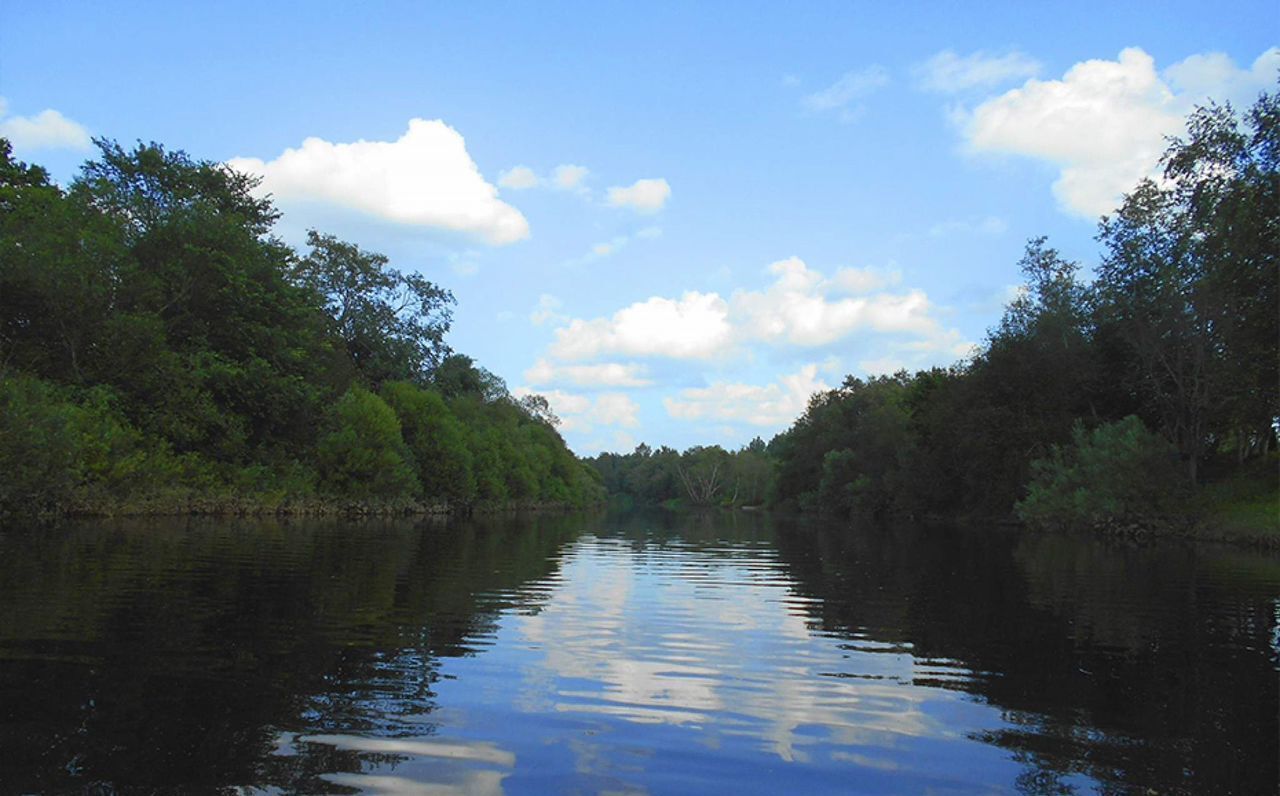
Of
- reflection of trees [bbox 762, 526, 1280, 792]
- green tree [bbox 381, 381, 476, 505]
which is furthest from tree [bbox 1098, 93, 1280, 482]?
green tree [bbox 381, 381, 476, 505]

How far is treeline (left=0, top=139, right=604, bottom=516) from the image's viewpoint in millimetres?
33688

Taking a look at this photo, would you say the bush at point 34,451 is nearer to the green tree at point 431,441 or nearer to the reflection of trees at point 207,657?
the reflection of trees at point 207,657

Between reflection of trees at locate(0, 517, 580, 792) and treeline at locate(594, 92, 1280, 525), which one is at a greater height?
treeline at locate(594, 92, 1280, 525)

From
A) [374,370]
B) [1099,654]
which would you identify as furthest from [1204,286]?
[374,370]

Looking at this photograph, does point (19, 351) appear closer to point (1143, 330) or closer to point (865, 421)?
point (1143, 330)

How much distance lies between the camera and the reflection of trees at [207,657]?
5.84 metres

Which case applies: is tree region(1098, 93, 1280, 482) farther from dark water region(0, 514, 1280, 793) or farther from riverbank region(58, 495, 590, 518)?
riverbank region(58, 495, 590, 518)

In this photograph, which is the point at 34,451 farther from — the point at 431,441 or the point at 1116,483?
the point at 1116,483

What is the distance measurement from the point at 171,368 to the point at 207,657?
3605 cm

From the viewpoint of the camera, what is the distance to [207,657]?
8922 mm

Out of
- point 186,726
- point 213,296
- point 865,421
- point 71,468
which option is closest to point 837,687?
point 186,726

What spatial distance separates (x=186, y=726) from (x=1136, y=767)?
711cm

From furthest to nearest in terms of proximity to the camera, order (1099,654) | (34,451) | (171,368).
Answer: (171,368), (34,451), (1099,654)

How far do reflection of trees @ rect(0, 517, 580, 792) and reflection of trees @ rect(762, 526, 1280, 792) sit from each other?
5370mm
